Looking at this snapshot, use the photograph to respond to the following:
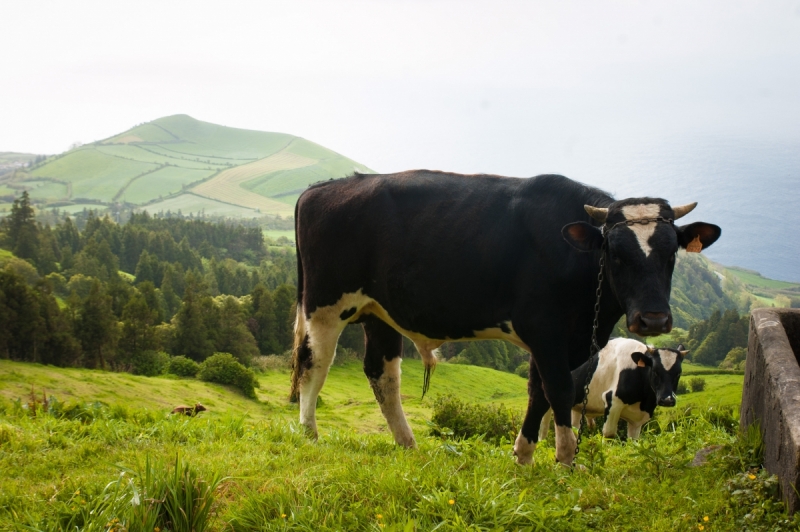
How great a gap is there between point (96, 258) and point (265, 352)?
39.5 meters

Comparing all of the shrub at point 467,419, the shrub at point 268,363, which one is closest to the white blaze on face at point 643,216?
the shrub at point 467,419

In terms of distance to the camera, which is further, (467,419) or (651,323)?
(467,419)

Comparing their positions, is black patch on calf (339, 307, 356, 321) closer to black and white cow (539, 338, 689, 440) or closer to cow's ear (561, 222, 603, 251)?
cow's ear (561, 222, 603, 251)

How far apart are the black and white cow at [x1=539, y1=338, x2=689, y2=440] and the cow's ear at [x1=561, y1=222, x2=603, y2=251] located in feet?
24.2

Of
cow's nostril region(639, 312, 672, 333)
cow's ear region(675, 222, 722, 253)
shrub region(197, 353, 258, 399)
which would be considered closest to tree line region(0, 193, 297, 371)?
shrub region(197, 353, 258, 399)

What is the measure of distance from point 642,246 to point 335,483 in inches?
128

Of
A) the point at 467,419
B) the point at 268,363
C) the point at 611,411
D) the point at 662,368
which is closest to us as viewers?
the point at 662,368

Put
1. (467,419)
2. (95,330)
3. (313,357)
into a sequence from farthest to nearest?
(95,330) < (467,419) < (313,357)

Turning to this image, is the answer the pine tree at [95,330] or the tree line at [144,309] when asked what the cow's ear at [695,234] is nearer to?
the tree line at [144,309]

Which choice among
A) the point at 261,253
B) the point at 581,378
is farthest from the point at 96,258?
the point at 581,378

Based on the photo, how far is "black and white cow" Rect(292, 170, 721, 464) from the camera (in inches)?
236

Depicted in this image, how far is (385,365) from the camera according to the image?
323 inches

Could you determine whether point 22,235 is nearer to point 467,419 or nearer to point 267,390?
point 267,390

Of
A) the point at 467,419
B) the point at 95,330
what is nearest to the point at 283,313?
the point at 95,330
